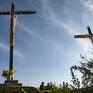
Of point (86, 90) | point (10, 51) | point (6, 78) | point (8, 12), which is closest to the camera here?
point (86, 90)

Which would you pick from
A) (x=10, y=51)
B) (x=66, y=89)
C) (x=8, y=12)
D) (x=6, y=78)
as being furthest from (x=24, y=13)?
(x=66, y=89)

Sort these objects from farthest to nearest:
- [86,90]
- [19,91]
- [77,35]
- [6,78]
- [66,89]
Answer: [77,35] < [6,78] < [19,91] < [66,89] < [86,90]

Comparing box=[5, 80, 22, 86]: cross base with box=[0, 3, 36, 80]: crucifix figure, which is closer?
box=[5, 80, 22, 86]: cross base

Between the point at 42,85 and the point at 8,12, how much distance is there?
1187 inches

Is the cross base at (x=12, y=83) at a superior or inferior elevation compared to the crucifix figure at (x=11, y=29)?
inferior

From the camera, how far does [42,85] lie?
6166 centimetres

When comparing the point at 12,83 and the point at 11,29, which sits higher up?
the point at 11,29

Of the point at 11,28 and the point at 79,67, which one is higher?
the point at 11,28

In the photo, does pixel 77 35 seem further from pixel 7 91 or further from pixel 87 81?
pixel 87 81

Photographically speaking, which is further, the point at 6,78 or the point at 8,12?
the point at 8,12

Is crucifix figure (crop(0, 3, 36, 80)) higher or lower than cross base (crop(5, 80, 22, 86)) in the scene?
higher

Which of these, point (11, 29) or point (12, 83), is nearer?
point (12, 83)

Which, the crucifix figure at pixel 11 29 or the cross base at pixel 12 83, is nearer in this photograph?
the cross base at pixel 12 83

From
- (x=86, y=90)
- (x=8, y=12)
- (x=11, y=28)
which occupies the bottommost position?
(x=86, y=90)
